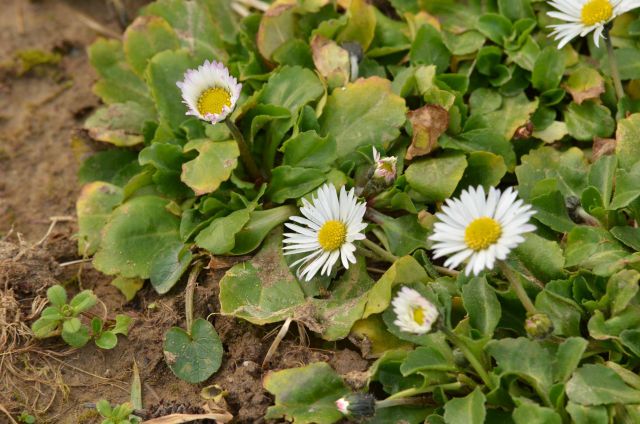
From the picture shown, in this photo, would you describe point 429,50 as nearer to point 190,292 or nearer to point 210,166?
point 210,166

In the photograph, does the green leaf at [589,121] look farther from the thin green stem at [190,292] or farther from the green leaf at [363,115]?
the thin green stem at [190,292]

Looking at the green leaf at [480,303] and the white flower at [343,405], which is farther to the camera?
the green leaf at [480,303]

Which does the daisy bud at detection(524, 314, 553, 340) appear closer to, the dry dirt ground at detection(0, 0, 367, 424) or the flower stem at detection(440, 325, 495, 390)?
the flower stem at detection(440, 325, 495, 390)


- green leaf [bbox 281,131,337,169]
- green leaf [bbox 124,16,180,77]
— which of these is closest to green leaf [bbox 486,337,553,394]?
green leaf [bbox 281,131,337,169]

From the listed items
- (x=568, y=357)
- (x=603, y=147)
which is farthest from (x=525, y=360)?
(x=603, y=147)

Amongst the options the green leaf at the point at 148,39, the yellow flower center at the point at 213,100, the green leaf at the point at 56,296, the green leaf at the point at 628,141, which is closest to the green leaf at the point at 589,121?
the green leaf at the point at 628,141

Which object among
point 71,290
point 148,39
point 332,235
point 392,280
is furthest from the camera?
point 148,39
